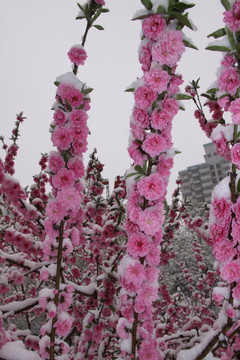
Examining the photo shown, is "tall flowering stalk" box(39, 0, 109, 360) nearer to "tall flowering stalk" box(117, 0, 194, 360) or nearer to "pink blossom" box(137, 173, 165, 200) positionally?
"tall flowering stalk" box(117, 0, 194, 360)

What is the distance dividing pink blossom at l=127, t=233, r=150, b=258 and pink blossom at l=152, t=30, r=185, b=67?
121cm

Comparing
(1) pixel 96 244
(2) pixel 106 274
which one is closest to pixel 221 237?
(2) pixel 106 274

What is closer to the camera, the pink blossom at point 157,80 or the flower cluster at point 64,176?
the pink blossom at point 157,80

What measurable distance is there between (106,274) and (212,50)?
2710mm

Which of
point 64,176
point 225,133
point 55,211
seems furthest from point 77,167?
point 225,133

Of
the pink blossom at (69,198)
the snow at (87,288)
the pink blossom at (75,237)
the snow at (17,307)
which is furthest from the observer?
the snow at (87,288)

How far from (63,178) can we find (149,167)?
0.80 metres

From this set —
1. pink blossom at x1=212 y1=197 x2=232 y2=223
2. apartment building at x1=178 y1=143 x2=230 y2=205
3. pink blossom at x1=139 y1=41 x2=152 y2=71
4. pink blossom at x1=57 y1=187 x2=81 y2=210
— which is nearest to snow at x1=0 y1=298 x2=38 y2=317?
pink blossom at x1=57 y1=187 x2=81 y2=210

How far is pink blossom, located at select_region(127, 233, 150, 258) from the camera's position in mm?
1672

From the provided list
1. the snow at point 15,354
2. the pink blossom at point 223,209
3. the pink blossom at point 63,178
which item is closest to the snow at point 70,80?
the pink blossom at point 63,178

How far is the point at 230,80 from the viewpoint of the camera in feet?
5.66

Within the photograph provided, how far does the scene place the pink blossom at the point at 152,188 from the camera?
1689 millimetres

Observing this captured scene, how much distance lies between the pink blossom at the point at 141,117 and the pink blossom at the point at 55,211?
969 millimetres

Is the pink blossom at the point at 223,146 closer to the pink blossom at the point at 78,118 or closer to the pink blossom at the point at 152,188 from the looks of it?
the pink blossom at the point at 152,188
